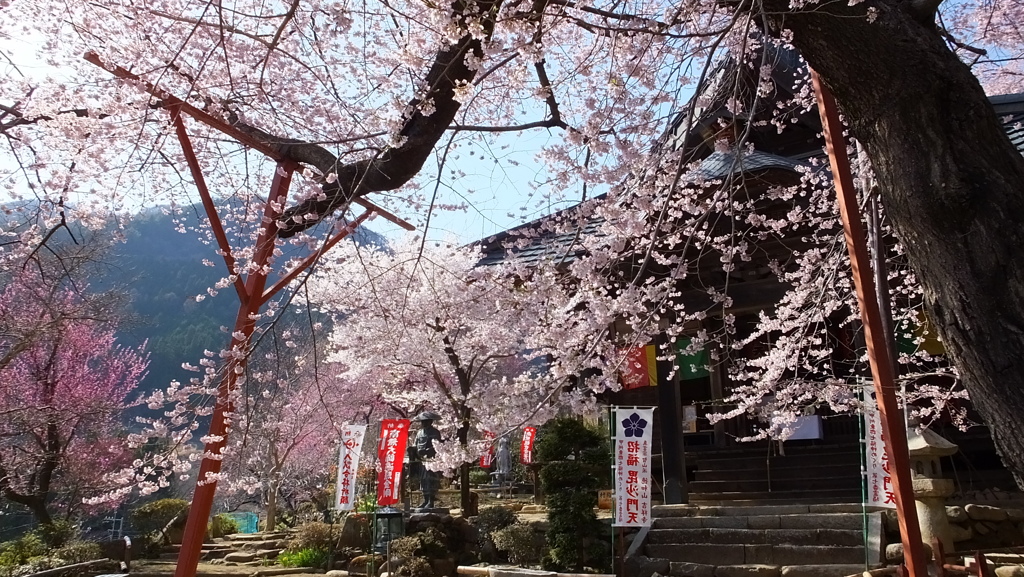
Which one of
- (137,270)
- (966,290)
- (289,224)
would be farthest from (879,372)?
(137,270)

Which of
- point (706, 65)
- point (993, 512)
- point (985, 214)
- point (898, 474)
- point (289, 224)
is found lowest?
point (993, 512)

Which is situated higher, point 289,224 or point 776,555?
point 289,224

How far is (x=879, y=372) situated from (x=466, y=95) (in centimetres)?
230

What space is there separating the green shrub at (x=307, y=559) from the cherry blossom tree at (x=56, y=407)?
3.48 metres

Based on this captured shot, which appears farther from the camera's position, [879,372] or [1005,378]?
[879,372]

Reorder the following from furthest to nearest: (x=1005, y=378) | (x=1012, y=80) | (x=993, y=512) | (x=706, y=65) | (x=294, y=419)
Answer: (x=294, y=419) < (x=1012, y=80) < (x=993, y=512) < (x=706, y=65) < (x=1005, y=378)

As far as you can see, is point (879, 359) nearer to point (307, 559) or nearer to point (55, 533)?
point (307, 559)

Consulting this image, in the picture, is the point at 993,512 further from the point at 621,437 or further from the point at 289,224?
the point at 289,224

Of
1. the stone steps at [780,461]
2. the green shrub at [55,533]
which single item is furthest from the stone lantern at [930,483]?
the green shrub at [55,533]

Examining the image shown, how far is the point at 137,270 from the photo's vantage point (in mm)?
54312

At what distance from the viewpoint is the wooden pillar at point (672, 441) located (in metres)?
8.86

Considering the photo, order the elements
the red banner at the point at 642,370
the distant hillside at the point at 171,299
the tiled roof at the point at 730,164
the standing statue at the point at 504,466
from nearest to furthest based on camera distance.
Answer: the tiled roof at the point at 730,164 < the red banner at the point at 642,370 < the standing statue at the point at 504,466 < the distant hillside at the point at 171,299

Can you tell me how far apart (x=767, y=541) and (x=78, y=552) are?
1089 cm

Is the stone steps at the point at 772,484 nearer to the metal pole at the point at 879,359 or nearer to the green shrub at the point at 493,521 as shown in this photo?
the green shrub at the point at 493,521
